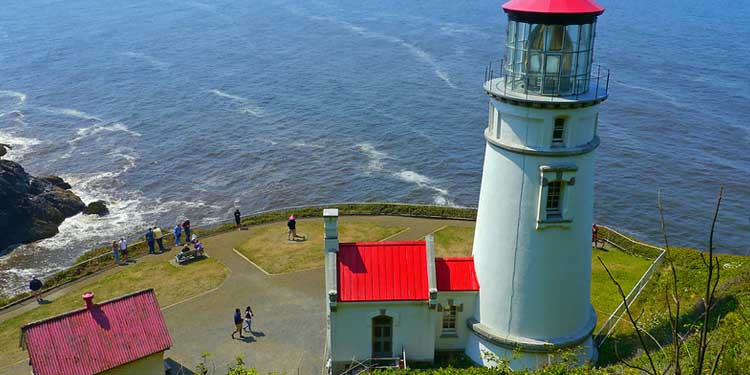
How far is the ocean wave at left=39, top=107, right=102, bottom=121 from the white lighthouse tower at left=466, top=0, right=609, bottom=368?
185 ft

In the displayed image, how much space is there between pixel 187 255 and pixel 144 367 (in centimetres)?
996

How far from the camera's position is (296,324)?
24406 mm

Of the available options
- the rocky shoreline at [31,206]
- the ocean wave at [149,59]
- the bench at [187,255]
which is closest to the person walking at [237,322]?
the bench at [187,255]

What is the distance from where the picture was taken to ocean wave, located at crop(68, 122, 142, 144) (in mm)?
60250

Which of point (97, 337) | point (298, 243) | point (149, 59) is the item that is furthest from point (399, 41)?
point (97, 337)

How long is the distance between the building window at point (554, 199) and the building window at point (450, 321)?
4689 millimetres

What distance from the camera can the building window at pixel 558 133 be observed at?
17.7 m

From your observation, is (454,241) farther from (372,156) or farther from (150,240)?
(372,156)

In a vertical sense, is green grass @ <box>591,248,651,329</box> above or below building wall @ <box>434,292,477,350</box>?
below

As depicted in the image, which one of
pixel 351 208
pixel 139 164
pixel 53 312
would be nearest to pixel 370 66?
pixel 139 164

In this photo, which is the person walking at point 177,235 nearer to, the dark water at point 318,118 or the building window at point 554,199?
the dark water at point 318,118

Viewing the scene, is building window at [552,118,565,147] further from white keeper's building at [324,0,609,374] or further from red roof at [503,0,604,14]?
red roof at [503,0,604,14]

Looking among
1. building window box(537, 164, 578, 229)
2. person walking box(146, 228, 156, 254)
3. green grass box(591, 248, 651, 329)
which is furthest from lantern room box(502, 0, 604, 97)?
person walking box(146, 228, 156, 254)

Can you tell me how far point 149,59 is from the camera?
84875 mm
